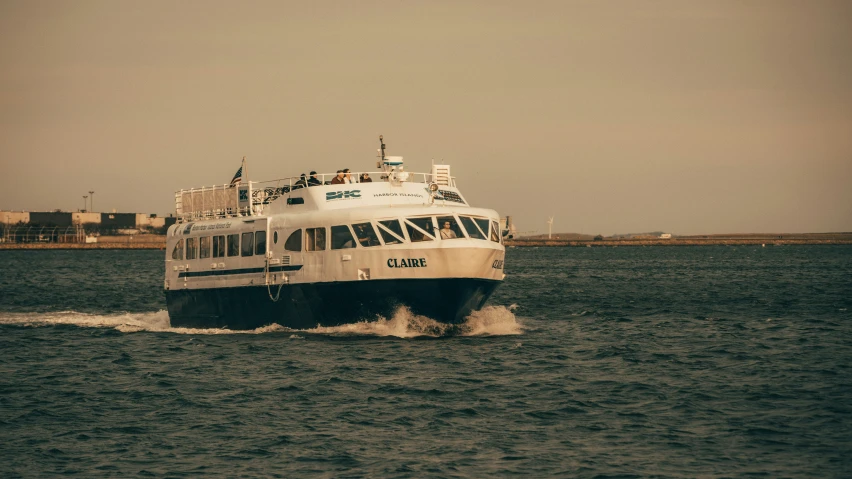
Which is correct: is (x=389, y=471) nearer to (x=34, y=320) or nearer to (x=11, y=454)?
(x=11, y=454)

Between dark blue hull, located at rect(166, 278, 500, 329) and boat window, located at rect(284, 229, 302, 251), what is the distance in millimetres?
1301

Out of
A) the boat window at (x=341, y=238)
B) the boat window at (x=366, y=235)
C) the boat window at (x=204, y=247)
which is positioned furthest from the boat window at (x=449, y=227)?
the boat window at (x=204, y=247)

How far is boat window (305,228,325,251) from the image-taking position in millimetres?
32094

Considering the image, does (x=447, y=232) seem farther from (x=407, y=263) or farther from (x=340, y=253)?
(x=340, y=253)

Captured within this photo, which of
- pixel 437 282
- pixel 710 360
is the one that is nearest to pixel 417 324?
pixel 437 282

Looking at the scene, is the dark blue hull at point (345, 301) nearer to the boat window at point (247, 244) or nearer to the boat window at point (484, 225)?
the boat window at point (247, 244)

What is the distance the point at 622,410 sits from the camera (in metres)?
21.6

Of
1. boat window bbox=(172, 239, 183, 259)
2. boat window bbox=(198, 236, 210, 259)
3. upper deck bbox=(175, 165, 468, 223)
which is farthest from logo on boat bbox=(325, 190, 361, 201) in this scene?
boat window bbox=(172, 239, 183, 259)

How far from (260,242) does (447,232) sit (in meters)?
7.70

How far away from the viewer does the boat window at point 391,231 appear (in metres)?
30.6

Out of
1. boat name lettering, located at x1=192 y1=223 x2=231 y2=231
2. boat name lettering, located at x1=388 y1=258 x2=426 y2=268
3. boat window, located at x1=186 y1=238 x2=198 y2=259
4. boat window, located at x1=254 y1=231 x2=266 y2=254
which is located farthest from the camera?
boat window, located at x1=186 y1=238 x2=198 y2=259

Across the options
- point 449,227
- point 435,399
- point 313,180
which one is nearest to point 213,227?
point 313,180

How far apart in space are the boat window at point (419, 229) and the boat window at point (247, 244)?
7276 mm

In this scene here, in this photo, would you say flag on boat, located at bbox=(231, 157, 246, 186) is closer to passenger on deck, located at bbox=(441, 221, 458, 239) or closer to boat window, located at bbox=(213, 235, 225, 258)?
boat window, located at bbox=(213, 235, 225, 258)
